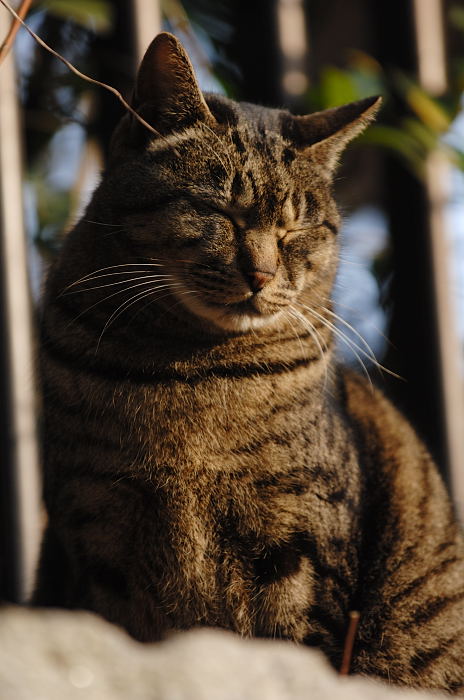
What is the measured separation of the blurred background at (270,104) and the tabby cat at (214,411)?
14.5 inches

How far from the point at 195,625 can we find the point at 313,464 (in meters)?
0.39

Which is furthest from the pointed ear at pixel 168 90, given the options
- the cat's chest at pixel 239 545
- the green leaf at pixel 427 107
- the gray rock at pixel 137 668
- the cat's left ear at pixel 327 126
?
the green leaf at pixel 427 107

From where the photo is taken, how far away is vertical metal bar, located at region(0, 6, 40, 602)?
8.17ft

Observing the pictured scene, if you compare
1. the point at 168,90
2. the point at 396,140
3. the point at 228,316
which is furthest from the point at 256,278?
the point at 396,140

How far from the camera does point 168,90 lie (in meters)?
1.64

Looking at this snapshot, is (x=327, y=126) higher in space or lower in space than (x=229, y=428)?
higher

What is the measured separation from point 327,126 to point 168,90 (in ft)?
1.18

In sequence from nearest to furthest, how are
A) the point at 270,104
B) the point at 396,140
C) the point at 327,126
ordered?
the point at 327,126 → the point at 396,140 → the point at 270,104

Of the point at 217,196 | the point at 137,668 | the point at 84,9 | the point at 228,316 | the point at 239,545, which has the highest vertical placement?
the point at 84,9

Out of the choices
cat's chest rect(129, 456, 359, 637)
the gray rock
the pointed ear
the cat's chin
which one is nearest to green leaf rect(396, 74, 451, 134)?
the pointed ear

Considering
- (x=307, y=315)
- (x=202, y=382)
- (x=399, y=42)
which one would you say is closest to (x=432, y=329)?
(x=399, y=42)

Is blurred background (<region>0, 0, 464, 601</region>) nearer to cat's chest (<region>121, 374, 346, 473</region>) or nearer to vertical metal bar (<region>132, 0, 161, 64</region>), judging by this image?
vertical metal bar (<region>132, 0, 161, 64</region>)

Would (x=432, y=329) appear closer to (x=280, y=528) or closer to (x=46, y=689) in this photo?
(x=280, y=528)

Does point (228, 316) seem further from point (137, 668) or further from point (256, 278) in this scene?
point (137, 668)
